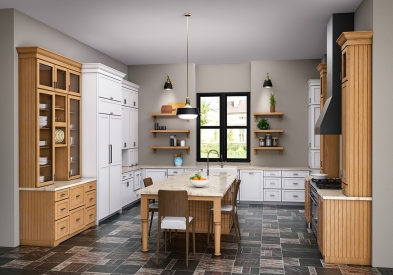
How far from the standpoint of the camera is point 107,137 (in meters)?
7.13

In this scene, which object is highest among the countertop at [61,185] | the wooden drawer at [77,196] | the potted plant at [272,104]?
the potted plant at [272,104]

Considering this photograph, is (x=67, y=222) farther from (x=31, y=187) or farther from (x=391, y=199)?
(x=391, y=199)

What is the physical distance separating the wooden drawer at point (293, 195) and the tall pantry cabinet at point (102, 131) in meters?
3.56

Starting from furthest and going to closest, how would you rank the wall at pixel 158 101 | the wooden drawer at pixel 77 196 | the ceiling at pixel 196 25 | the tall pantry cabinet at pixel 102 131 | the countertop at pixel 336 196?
the wall at pixel 158 101 → the tall pantry cabinet at pixel 102 131 → the wooden drawer at pixel 77 196 → the ceiling at pixel 196 25 → the countertop at pixel 336 196

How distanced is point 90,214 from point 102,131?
4.62 ft

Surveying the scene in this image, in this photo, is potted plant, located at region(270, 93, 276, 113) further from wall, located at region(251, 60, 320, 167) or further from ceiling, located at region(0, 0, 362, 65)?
ceiling, located at region(0, 0, 362, 65)

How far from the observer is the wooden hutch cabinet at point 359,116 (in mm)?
4656

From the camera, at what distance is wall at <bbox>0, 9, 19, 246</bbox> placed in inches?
213

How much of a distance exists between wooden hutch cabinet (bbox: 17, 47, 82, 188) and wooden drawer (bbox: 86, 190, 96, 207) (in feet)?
1.15

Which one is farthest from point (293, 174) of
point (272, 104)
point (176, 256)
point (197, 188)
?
point (176, 256)

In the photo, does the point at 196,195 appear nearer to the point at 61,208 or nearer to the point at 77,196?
the point at 61,208

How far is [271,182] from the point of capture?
28.4 ft

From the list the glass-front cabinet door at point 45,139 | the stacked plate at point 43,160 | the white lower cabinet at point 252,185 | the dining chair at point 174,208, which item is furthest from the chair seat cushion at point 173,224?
the white lower cabinet at point 252,185

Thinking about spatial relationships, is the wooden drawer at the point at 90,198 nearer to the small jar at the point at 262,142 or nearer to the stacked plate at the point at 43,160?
the stacked plate at the point at 43,160
